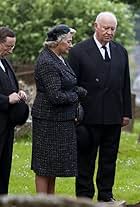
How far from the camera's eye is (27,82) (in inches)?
609

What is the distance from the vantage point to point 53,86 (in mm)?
6086

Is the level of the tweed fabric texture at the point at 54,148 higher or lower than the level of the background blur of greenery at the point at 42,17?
lower

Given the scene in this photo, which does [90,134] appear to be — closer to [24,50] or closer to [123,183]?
[123,183]

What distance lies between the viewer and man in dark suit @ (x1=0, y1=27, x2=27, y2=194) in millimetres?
6020

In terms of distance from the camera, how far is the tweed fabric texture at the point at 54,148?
6.31 m

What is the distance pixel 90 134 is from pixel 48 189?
685 mm

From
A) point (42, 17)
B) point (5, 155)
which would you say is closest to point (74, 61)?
point (5, 155)

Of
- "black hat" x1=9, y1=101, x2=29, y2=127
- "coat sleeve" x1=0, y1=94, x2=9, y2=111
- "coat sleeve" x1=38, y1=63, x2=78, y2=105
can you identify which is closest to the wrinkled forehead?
"coat sleeve" x1=38, y1=63, x2=78, y2=105

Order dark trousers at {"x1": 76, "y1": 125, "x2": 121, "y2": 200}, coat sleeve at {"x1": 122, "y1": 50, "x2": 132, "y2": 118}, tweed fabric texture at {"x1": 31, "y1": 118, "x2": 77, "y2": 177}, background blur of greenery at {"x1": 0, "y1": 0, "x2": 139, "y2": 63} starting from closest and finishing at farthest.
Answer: tweed fabric texture at {"x1": 31, "y1": 118, "x2": 77, "y2": 177}
dark trousers at {"x1": 76, "y1": 125, "x2": 121, "y2": 200}
coat sleeve at {"x1": 122, "y1": 50, "x2": 132, "y2": 118}
background blur of greenery at {"x1": 0, "y1": 0, "x2": 139, "y2": 63}

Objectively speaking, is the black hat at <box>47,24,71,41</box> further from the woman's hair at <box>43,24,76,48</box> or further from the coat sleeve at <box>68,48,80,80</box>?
the coat sleeve at <box>68,48,80,80</box>

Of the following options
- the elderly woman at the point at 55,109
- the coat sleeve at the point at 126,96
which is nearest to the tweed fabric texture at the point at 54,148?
the elderly woman at the point at 55,109

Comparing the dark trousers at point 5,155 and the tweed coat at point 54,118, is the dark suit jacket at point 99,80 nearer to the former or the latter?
the tweed coat at point 54,118

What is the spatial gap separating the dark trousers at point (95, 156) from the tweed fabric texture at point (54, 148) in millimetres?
474

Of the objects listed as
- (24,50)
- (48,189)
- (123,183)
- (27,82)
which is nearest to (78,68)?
(48,189)
